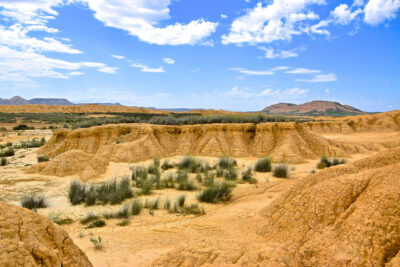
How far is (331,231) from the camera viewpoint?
13.6ft

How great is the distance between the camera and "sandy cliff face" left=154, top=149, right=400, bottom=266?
3.42 m

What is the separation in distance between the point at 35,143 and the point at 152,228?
1894 centimetres

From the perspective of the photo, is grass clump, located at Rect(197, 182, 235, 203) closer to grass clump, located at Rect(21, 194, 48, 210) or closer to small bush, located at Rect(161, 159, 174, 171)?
grass clump, located at Rect(21, 194, 48, 210)

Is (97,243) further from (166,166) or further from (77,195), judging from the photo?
(166,166)

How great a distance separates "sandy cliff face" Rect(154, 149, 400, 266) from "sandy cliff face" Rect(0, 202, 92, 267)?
1336 mm

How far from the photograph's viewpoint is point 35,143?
2141 centimetres

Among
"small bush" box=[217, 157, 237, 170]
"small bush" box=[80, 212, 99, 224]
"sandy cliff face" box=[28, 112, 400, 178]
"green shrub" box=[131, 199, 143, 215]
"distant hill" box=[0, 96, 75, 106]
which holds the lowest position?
"small bush" box=[80, 212, 99, 224]

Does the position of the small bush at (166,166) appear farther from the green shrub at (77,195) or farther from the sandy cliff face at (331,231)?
the sandy cliff face at (331,231)

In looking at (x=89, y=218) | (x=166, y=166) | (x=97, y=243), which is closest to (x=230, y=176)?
(x=166, y=166)

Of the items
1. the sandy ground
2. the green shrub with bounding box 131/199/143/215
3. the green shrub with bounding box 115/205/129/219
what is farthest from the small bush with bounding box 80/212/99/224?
the green shrub with bounding box 131/199/143/215

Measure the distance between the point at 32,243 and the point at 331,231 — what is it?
4104 mm

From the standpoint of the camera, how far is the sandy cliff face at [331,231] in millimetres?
3418

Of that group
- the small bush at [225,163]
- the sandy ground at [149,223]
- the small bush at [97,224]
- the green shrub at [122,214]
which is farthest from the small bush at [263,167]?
the small bush at [97,224]

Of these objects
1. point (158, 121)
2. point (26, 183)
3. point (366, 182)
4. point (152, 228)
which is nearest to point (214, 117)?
point (158, 121)
